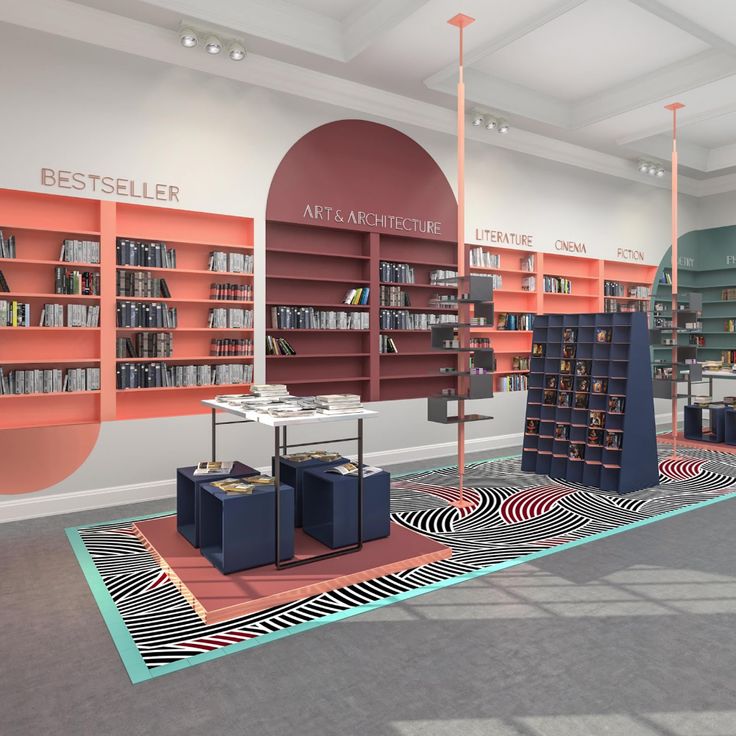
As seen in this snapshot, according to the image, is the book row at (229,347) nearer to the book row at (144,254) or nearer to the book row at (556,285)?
the book row at (144,254)

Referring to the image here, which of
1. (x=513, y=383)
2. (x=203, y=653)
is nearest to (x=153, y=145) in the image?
(x=203, y=653)

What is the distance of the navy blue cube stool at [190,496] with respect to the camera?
387cm

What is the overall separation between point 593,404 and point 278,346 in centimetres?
315

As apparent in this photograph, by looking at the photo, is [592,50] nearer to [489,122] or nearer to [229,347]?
[489,122]

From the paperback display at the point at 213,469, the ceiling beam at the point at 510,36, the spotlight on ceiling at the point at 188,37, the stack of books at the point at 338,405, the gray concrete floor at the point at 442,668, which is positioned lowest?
the gray concrete floor at the point at 442,668

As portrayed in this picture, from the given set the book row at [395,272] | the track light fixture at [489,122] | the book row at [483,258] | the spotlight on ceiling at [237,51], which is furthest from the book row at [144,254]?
the track light fixture at [489,122]

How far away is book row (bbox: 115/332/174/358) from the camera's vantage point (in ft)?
17.3

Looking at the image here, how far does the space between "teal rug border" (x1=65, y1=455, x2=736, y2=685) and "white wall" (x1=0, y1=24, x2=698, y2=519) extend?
0.70 metres

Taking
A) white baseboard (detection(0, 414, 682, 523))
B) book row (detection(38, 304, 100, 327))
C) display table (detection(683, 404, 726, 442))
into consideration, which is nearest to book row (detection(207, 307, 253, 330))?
book row (detection(38, 304, 100, 327))

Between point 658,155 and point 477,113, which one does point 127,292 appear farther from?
point 658,155

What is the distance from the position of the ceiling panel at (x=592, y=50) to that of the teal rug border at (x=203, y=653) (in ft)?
15.0

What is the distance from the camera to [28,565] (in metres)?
3.75

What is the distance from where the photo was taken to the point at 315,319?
631 centimetres

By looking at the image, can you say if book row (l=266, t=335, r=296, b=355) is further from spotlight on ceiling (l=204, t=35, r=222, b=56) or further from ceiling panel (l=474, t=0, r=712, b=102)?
ceiling panel (l=474, t=0, r=712, b=102)
